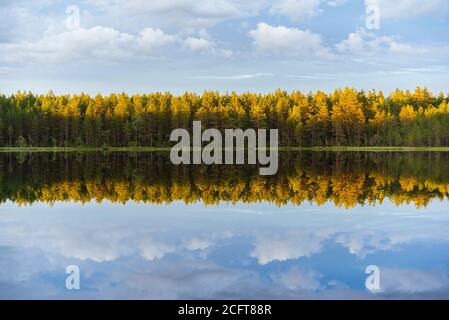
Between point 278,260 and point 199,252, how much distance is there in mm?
2345

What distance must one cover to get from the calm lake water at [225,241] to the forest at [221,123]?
78.5 metres

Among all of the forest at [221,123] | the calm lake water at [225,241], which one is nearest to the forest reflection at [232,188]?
the calm lake water at [225,241]

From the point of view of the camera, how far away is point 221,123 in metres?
110

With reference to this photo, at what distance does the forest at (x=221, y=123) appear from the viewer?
10862 centimetres

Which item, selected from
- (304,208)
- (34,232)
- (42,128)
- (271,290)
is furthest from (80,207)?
(42,128)

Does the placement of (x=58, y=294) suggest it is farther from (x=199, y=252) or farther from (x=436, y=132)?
(x=436, y=132)

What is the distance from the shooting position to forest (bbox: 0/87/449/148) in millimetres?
108625

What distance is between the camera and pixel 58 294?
12469mm

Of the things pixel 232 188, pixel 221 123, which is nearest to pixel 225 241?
pixel 232 188

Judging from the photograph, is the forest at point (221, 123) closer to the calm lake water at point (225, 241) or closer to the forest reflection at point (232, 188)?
the forest reflection at point (232, 188)

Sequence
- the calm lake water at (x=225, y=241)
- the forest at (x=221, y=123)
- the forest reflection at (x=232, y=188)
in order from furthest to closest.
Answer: the forest at (x=221, y=123)
the forest reflection at (x=232, y=188)
the calm lake water at (x=225, y=241)

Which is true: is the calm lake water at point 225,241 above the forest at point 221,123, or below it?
below

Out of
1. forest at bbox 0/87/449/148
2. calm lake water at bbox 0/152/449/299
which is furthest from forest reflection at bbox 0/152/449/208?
forest at bbox 0/87/449/148

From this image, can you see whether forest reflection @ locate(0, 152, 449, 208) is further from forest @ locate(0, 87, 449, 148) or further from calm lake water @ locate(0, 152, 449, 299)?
forest @ locate(0, 87, 449, 148)
